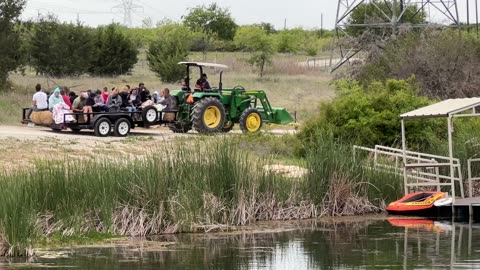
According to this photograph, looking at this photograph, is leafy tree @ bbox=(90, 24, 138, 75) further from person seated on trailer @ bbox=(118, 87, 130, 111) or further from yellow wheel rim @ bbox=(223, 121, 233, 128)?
person seated on trailer @ bbox=(118, 87, 130, 111)

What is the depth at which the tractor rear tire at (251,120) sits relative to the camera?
33688 mm

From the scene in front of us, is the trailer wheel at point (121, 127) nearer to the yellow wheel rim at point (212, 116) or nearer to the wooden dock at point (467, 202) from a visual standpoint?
the yellow wheel rim at point (212, 116)

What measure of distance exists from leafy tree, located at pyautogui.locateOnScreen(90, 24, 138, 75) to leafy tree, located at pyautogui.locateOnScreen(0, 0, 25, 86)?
16815 millimetres

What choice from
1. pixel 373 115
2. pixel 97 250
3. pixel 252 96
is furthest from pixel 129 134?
pixel 97 250

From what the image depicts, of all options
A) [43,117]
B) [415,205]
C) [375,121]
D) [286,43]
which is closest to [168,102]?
[43,117]

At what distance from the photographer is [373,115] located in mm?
27203

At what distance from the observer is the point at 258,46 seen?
73.6 metres

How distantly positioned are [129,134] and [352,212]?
13.2 metres

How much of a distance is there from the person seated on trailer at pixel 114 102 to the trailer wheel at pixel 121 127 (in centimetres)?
67

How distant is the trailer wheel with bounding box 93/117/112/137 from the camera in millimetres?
31031

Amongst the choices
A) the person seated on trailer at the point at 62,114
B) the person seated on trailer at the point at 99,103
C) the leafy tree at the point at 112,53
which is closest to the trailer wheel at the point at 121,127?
the person seated on trailer at the point at 99,103

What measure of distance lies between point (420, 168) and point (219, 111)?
1173 cm

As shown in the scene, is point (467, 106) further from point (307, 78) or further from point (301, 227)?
point (307, 78)

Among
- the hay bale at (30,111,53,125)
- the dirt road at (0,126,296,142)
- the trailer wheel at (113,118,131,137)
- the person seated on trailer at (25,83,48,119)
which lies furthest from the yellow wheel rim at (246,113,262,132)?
the person seated on trailer at (25,83,48,119)
